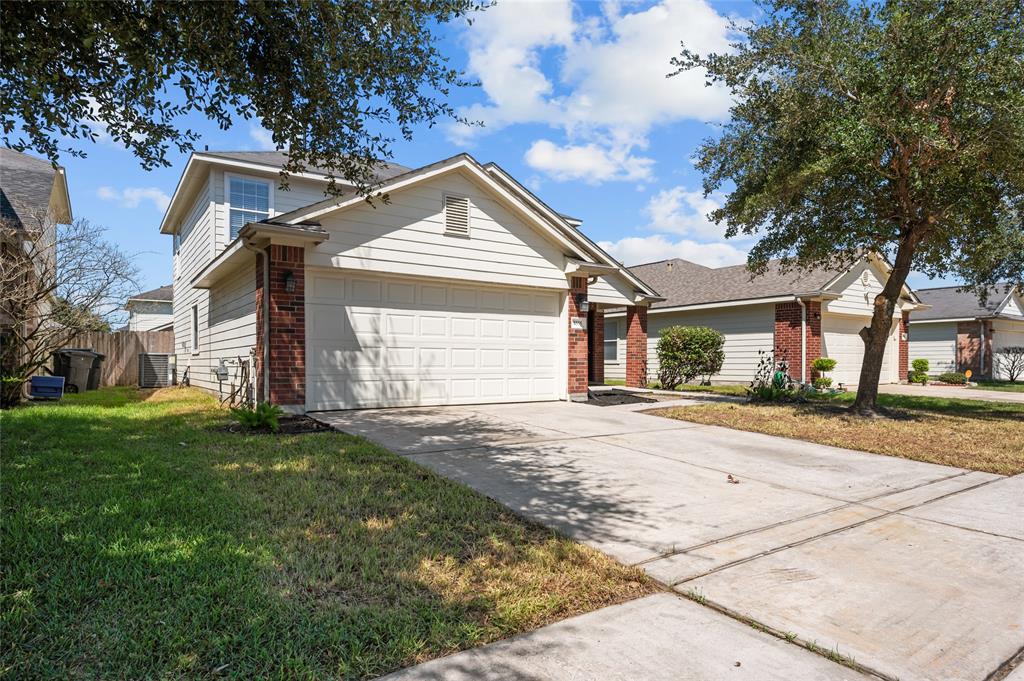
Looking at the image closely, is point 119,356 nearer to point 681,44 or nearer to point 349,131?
point 349,131

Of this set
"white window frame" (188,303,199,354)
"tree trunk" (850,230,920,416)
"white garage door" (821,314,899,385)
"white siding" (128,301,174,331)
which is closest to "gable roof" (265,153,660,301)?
"tree trunk" (850,230,920,416)

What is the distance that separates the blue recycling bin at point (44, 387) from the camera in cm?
1156

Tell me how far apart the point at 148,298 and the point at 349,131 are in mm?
33058

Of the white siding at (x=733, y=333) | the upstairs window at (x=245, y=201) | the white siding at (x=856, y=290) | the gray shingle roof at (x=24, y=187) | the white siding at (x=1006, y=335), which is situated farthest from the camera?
the white siding at (x=1006, y=335)

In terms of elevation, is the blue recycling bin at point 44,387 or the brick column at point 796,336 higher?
the brick column at point 796,336

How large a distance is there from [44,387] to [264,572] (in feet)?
39.0

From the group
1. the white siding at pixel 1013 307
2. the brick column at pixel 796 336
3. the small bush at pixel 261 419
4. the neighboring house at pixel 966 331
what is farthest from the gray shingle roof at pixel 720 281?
Result: the white siding at pixel 1013 307

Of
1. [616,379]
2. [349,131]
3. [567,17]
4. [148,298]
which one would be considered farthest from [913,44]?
[148,298]

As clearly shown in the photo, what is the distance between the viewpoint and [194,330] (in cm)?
1594

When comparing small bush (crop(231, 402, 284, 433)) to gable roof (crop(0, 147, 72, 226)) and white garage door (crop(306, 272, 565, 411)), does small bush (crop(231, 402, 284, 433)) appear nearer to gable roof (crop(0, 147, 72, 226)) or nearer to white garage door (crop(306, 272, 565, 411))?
white garage door (crop(306, 272, 565, 411))

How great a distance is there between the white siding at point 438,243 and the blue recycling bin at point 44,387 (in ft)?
22.5

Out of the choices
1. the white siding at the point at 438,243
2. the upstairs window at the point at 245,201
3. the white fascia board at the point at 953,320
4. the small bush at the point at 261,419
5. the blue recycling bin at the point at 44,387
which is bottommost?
the small bush at the point at 261,419

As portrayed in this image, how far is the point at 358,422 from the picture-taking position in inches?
335

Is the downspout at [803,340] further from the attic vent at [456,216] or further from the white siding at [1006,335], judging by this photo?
the white siding at [1006,335]
